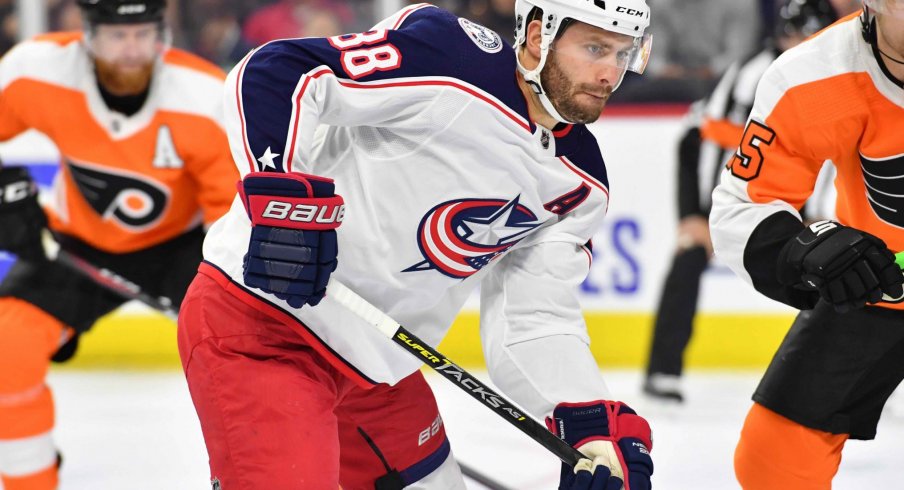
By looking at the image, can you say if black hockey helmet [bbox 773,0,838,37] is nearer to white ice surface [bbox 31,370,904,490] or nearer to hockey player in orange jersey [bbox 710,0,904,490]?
white ice surface [bbox 31,370,904,490]

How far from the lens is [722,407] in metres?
4.48

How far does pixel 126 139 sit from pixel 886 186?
79.1 inches

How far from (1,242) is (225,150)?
608 millimetres

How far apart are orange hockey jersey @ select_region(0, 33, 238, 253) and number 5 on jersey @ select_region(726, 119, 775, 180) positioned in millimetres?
1475

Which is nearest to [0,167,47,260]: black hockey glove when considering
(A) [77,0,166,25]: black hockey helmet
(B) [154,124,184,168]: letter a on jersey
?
(B) [154,124,184,168]: letter a on jersey

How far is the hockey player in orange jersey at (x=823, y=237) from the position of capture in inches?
79.9

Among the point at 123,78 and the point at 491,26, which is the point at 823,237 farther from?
the point at 491,26

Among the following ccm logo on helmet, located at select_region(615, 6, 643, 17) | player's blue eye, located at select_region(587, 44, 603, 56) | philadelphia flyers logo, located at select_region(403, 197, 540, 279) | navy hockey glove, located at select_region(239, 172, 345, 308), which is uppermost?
ccm logo on helmet, located at select_region(615, 6, 643, 17)

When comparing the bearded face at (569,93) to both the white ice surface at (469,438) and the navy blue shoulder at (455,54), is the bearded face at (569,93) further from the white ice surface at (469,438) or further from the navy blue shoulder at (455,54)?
the white ice surface at (469,438)

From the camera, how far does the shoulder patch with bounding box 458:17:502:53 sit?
7.04 ft

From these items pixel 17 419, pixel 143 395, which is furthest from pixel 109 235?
pixel 143 395

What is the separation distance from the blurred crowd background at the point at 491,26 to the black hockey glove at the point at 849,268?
3143mm

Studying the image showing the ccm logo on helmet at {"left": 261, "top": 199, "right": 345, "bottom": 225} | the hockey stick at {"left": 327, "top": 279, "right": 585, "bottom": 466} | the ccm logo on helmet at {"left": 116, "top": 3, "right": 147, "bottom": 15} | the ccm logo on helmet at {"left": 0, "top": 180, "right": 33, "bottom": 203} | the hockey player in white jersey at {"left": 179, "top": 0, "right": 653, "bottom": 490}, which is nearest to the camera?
the ccm logo on helmet at {"left": 261, "top": 199, "right": 345, "bottom": 225}

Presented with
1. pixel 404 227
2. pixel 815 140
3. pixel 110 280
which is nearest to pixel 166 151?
pixel 110 280
